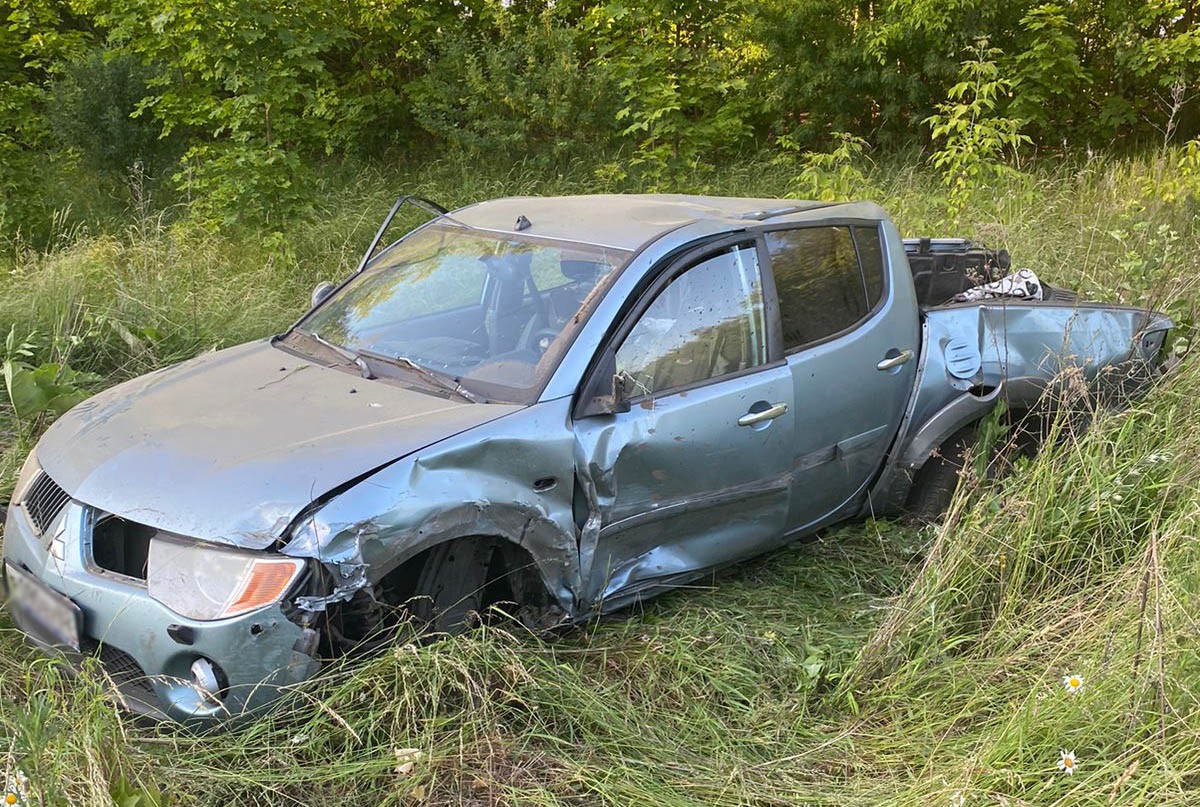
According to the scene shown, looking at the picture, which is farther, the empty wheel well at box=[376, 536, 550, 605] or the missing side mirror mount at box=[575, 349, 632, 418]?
the missing side mirror mount at box=[575, 349, 632, 418]

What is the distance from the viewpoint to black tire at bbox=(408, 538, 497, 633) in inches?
114

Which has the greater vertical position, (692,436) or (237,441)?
(237,441)

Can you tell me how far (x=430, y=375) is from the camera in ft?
10.8

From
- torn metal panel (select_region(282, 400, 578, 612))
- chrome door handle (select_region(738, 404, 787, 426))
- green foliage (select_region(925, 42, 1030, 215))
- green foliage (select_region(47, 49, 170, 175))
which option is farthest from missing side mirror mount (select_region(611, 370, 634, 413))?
green foliage (select_region(47, 49, 170, 175))

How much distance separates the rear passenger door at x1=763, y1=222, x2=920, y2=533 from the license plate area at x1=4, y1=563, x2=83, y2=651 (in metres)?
2.47

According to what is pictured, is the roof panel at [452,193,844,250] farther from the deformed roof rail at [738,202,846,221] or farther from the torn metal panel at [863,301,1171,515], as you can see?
the torn metal panel at [863,301,1171,515]

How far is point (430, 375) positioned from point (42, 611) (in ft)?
4.41

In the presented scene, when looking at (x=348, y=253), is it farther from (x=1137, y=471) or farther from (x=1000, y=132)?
(x=1137, y=471)

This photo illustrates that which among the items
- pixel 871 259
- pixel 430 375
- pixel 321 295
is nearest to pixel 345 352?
pixel 430 375

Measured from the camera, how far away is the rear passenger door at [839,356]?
12.3 ft

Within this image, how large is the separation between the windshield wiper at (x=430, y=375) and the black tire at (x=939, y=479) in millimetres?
2200

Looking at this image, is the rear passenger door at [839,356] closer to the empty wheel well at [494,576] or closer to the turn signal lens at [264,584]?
the empty wheel well at [494,576]

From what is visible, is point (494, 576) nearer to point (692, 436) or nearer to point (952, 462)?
point (692, 436)

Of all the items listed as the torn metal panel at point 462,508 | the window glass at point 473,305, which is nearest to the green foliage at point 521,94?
the window glass at point 473,305
